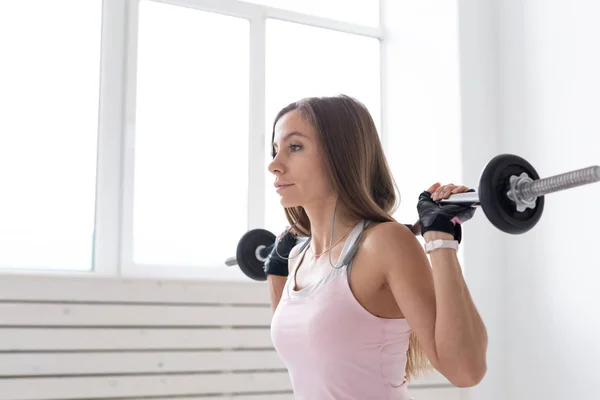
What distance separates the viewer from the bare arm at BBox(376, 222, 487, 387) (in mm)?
1352

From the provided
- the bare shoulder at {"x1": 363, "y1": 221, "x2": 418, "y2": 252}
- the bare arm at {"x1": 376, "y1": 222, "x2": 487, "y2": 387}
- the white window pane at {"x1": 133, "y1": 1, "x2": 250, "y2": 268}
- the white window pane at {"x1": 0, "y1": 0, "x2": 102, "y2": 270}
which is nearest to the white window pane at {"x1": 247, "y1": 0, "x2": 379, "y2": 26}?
the white window pane at {"x1": 133, "y1": 1, "x2": 250, "y2": 268}

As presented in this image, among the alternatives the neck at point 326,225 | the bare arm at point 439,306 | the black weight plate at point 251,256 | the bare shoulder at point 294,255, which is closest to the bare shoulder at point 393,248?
the bare arm at point 439,306

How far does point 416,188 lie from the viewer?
142 inches

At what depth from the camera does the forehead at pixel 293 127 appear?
1.71 m

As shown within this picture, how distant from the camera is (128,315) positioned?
2795 mm

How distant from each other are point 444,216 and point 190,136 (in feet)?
6.87

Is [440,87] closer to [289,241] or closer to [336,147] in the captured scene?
[289,241]

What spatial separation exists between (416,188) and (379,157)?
6.34 feet

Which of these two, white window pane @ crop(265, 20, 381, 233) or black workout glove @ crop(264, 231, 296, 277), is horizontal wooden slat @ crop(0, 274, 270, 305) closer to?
white window pane @ crop(265, 20, 381, 233)

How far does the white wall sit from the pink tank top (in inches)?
62.5

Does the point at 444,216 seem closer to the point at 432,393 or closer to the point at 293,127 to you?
the point at 293,127

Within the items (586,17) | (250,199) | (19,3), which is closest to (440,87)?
(586,17)

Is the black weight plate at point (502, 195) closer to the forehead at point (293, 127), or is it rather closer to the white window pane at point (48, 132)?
the forehead at point (293, 127)

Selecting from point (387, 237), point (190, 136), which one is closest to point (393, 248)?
point (387, 237)
